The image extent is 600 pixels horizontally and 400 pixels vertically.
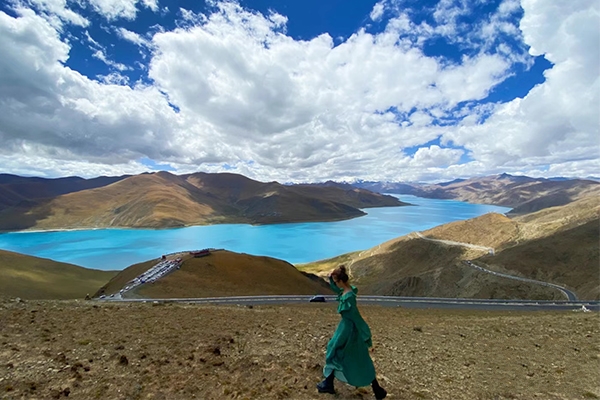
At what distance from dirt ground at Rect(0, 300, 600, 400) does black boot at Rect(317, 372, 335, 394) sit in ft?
0.50

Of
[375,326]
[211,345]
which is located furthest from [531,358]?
[211,345]

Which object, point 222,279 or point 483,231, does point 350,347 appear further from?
point 483,231

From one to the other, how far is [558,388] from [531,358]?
2.28 metres

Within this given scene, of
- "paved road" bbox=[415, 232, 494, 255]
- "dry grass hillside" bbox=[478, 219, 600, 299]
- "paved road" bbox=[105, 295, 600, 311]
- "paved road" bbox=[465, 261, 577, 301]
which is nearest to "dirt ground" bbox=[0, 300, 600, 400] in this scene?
"paved road" bbox=[105, 295, 600, 311]

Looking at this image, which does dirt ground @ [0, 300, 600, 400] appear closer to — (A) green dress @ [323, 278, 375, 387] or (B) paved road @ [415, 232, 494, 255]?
(A) green dress @ [323, 278, 375, 387]

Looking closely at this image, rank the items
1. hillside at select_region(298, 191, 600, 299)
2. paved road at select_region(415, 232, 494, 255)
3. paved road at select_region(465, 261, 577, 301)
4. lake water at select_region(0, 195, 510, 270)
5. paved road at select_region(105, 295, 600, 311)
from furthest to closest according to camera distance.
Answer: lake water at select_region(0, 195, 510, 270) → paved road at select_region(415, 232, 494, 255) → hillside at select_region(298, 191, 600, 299) → paved road at select_region(465, 261, 577, 301) → paved road at select_region(105, 295, 600, 311)

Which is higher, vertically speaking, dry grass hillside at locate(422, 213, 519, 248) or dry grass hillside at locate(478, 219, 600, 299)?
A: dry grass hillside at locate(422, 213, 519, 248)

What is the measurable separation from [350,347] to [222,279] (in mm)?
41364

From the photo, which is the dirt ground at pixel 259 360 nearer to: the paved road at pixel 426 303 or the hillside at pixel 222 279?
the paved road at pixel 426 303

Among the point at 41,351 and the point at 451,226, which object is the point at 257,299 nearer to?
the point at 41,351

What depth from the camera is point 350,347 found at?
6547mm

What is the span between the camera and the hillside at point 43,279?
44.4m

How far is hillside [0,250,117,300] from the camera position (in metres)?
44.4

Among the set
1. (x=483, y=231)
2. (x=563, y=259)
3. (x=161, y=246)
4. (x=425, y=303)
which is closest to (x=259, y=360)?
(x=425, y=303)
